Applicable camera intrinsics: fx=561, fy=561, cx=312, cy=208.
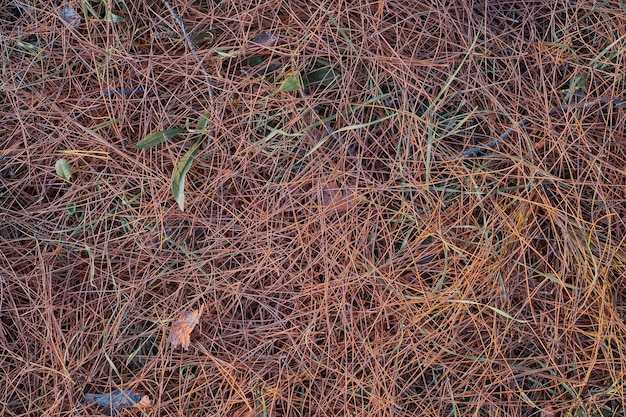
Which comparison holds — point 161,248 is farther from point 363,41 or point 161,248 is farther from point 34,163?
point 363,41

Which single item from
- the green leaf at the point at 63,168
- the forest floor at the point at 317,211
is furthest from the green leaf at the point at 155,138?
the green leaf at the point at 63,168

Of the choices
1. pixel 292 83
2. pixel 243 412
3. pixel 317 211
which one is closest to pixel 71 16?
pixel 292 83

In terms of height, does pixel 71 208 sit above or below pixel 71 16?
below

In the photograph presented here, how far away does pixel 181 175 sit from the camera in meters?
1.73

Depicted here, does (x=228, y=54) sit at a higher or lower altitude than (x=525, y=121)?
higher

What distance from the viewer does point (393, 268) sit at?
1716 millimetres

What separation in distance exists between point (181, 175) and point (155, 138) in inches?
5.6

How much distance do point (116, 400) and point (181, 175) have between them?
0.73 meters

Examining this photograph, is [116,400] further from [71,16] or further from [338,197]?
[71,16]

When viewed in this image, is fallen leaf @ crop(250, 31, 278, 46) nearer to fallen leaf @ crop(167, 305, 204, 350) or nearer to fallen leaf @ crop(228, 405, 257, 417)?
fallen leaf @ crop(167, 305, 204, 350)

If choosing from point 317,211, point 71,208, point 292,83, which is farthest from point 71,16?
point 317,211

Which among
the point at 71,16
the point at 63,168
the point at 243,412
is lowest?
the point at 243,412

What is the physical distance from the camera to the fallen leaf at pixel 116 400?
174cm

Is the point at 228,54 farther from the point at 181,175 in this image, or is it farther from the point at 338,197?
the point at 338,197
